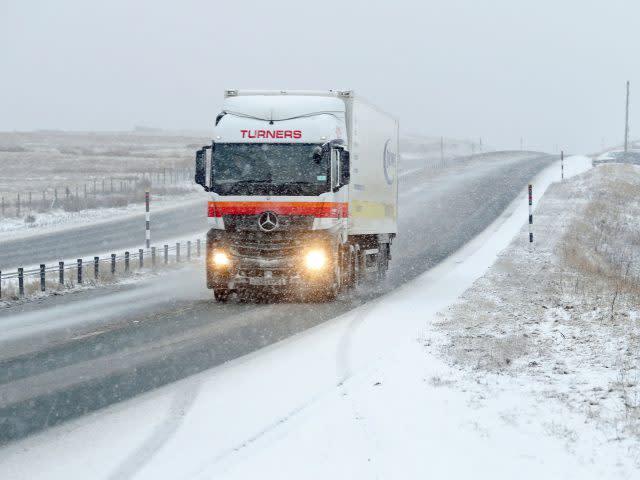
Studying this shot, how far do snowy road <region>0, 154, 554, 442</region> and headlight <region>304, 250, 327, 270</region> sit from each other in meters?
0.81

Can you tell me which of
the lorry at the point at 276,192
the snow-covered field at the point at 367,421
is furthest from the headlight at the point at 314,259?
the snow-covered field at the point at 367,421

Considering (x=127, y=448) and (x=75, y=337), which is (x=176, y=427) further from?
(x=75, y=337)

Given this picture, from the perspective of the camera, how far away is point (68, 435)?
777 cm

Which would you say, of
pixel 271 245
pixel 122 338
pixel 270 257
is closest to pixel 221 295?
pixel 270 257

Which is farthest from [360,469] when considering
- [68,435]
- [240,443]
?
[68,435]

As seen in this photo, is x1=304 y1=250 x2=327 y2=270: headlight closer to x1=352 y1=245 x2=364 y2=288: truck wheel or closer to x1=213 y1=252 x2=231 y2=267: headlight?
x1=213 y1=252 x2=231 y2=267: headlight

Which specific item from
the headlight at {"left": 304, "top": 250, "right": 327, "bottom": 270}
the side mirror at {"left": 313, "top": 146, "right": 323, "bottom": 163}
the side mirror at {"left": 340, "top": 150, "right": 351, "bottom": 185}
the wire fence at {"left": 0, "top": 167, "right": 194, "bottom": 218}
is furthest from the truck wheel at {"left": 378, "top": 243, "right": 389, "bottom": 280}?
the wire fence at {"left": 0, "top": 167, "right": 194, "bottom": 218}

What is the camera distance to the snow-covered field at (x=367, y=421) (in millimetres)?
6362

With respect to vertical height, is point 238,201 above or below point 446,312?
above

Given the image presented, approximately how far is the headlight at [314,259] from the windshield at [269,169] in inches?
44.1

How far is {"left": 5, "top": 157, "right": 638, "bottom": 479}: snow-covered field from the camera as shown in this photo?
250 inches

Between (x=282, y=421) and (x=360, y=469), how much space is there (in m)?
1.71

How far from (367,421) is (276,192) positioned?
9167mm

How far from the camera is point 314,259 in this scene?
16.5 meters
